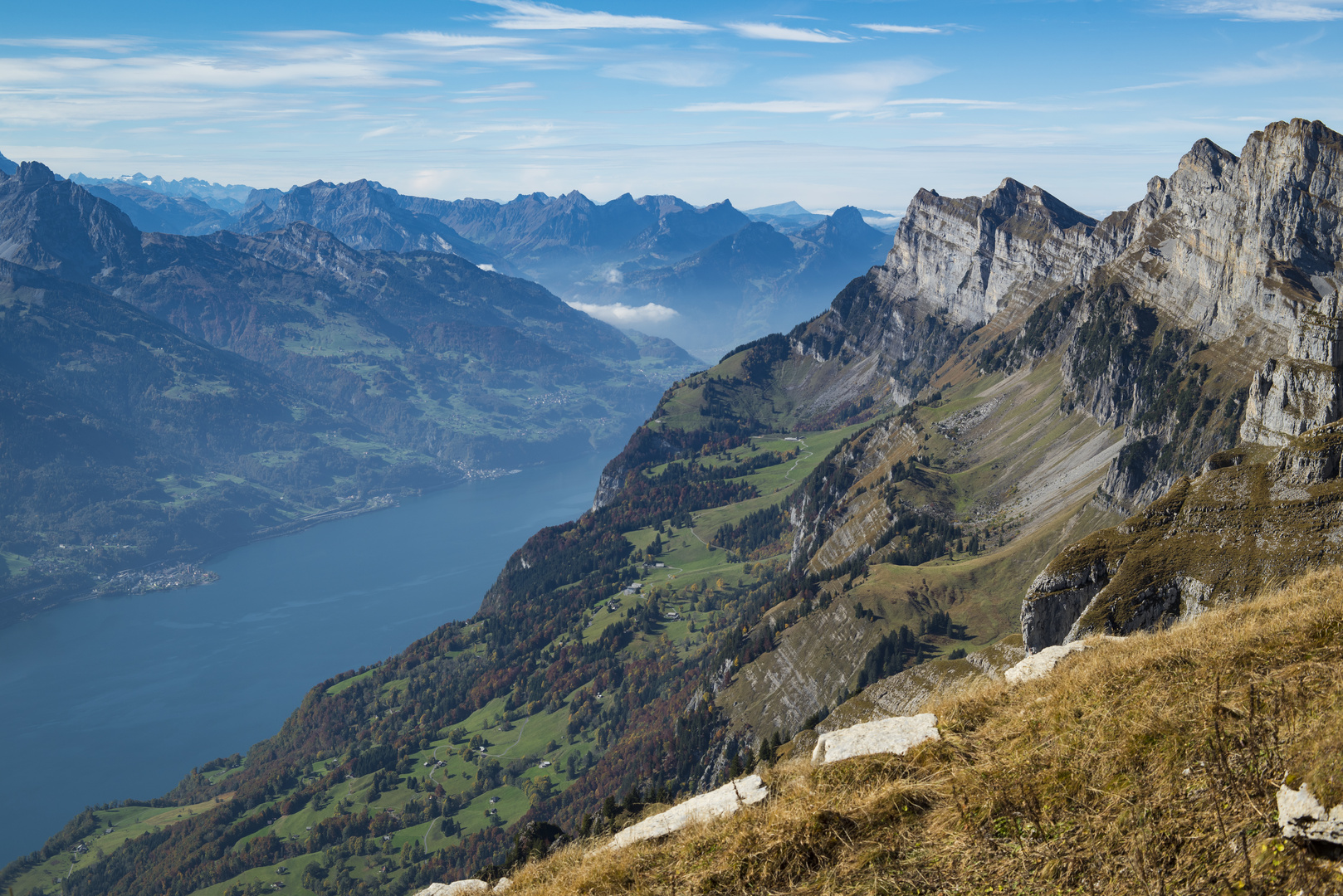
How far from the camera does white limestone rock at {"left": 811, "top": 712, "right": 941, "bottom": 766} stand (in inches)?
750

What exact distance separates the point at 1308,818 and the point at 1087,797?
3.63 metres

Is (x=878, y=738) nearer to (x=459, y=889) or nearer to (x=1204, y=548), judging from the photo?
(x=459, y=889)

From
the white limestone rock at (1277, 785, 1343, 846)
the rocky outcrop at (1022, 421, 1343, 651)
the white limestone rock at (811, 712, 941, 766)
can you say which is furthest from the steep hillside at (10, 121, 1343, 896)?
the white limestone rock at (811, 712, 941, 766)

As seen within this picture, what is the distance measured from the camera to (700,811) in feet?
63.9

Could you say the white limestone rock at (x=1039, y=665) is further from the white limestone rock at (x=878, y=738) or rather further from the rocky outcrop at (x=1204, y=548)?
the rocky outcrop at (x=1204, y=548)

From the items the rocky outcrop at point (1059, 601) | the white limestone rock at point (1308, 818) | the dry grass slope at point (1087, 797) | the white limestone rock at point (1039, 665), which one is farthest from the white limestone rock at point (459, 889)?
the rocky outcrop at point (1059, 601)

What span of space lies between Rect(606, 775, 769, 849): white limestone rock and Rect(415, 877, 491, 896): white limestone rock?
8296 millimetres

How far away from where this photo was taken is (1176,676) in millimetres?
16469

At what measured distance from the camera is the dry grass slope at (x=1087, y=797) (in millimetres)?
11922

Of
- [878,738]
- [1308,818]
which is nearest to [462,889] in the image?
[878,738]

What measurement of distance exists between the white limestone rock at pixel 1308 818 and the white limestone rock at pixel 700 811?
10.2m

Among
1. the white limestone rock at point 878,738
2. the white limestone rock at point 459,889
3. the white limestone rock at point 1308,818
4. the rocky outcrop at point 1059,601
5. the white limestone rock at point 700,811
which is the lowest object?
the rocky outcrop at point 1059,601

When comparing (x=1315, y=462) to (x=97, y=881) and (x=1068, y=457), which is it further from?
(x=97, y=881)

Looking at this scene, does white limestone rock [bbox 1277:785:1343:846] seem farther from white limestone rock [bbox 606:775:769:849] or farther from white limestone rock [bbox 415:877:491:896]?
white limestone rock [bbox 415:877:491:896]
